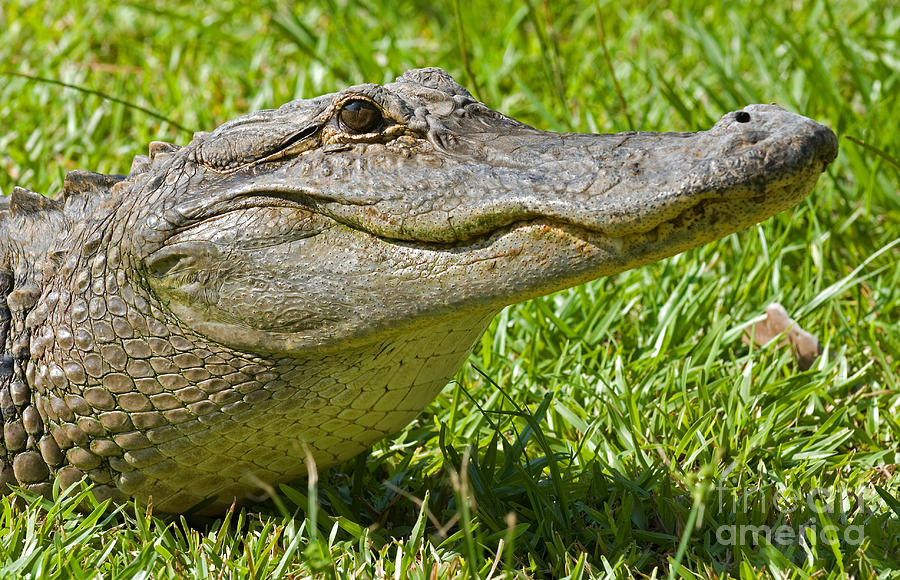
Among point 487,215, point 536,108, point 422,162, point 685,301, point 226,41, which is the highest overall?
point 226,41

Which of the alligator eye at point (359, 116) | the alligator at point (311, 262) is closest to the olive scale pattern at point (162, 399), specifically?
the alligator at point (311, 262)

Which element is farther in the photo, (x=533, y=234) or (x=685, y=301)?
(x=685, y=301)

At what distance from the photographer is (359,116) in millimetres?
2539

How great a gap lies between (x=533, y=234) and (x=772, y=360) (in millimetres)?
1771

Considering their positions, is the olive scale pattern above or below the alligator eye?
below

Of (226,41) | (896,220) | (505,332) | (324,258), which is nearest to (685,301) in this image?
(505,332)

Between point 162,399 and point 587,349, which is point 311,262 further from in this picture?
point 587,349

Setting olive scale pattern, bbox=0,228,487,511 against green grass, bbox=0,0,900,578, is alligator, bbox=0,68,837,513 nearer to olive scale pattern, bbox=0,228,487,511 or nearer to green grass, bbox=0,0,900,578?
olive scale pattern, bbox=0,228,487,511

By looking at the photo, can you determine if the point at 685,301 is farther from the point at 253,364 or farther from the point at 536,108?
the point at 253,364

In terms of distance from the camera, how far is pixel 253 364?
256cm

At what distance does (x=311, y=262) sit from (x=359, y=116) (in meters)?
0.36

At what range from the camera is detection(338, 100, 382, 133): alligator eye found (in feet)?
8.33

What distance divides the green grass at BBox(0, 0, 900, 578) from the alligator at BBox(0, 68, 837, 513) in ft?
0.75

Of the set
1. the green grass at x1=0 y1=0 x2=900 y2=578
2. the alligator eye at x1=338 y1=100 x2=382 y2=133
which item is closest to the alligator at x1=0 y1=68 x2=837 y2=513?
the alligator eye at x1=338 y1=100 x2=382 y2=133
